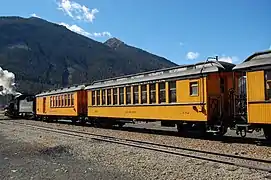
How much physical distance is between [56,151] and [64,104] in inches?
703

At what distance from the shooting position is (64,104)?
30.7 meters

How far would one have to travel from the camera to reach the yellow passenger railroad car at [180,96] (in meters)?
15.0

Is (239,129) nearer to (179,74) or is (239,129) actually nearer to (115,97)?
(179,74)

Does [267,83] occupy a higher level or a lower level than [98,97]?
higher

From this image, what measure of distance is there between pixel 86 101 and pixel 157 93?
35.9 feet

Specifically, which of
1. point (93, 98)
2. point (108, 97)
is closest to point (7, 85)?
point (93, 98)

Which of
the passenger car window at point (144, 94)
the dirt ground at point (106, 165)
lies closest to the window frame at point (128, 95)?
the passenger car window at point (144, 94)

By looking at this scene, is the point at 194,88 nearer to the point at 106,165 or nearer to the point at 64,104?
the point at 106,165

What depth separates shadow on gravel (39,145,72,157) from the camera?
1249 cm

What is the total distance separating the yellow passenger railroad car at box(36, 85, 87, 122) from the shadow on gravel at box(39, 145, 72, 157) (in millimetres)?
13315

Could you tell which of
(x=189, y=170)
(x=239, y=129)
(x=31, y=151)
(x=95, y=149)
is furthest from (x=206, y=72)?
(x=31, y=151)

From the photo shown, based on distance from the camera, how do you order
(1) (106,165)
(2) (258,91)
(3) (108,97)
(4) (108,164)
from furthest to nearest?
(3) (108,97)
(2) (258,91)
(4) (108,164)
(1) (106,165)

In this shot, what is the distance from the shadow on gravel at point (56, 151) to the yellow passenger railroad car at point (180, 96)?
18.1 feet

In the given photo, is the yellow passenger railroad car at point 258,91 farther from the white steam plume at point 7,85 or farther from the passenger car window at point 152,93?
the white steam plume at point 7,85
